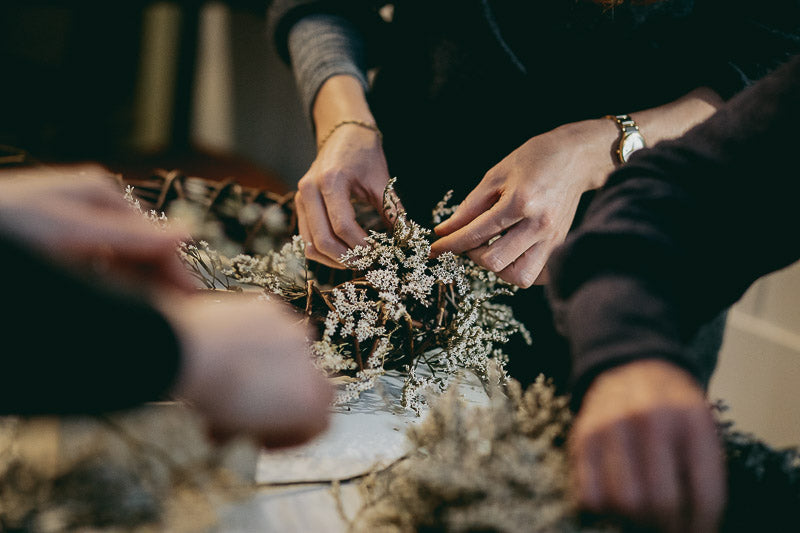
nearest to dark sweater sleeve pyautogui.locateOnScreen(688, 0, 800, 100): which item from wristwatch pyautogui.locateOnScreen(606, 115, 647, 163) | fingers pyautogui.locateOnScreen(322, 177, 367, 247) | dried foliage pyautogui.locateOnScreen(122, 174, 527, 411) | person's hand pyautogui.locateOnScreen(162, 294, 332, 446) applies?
wristwatch pyautogui.locateOnScreen(606, 115, 647, 163)

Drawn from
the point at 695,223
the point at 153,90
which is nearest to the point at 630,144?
the point at 695,223

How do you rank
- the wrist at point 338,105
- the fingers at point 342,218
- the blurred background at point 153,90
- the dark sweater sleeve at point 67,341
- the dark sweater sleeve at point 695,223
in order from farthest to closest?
1. the blurred background at point 153,90
2. the wrist at point 338,105
3. the fingers at point 342,218
4. the dark sweater sleeve at point 695,223
5. the dark sweater sleeve at point 67,341

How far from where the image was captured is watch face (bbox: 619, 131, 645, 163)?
2.40 ft

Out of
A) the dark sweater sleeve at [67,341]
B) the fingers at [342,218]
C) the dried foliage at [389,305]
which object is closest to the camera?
the dark sweater sleeve at [67,341]

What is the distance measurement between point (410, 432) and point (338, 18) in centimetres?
93

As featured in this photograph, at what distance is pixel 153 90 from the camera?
3.71 meters

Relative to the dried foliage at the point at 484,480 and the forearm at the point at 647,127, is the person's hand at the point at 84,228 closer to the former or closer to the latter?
the dried foliage at the point at 484,480

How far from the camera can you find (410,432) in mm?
416

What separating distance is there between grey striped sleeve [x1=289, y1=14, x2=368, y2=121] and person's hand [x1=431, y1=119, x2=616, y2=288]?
1.57 ft

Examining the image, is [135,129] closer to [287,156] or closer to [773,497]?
[287,156]

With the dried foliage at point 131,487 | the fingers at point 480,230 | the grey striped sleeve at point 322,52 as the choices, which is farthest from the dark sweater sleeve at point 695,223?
the grey striped sleeve at point 322,52

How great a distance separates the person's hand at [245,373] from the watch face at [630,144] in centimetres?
57

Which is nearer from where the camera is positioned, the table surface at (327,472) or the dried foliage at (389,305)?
the table surface at (327,472)

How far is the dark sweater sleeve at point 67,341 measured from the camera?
0.30 meters
